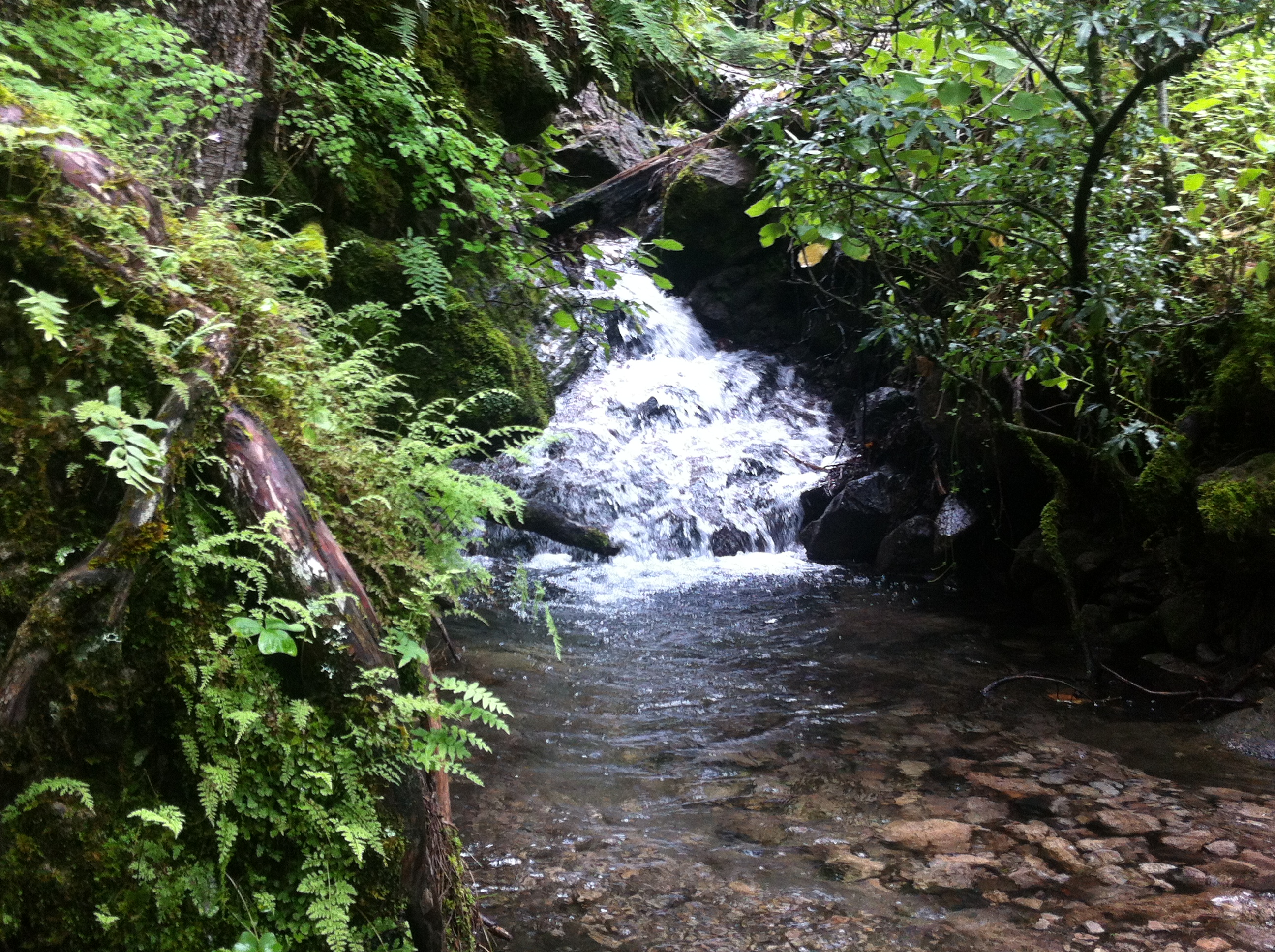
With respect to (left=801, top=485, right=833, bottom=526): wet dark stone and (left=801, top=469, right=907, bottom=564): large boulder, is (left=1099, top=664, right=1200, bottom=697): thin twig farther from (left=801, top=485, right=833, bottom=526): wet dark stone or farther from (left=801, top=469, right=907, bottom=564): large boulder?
(left=801, top=485, right=833, bottom=526): wet dark stone

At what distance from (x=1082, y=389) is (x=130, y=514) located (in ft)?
22.5

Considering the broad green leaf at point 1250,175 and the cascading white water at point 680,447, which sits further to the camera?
the cascading white water at point 680,447

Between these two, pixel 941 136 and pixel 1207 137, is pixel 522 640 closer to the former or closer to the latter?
pixel 941 136

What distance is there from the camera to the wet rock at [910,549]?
9.36 m

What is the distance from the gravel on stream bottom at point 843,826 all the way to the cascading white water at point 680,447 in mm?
4590

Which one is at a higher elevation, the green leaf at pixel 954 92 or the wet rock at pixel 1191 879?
the green leaf at pixel 954 92

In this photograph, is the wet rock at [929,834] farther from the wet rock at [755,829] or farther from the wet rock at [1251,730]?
the wet rock at [1251,730]

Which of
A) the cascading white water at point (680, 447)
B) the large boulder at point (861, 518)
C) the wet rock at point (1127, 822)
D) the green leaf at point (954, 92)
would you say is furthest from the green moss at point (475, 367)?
the wet rock at point (1127, 822)

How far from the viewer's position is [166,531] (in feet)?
6.97

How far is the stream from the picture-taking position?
3.21m

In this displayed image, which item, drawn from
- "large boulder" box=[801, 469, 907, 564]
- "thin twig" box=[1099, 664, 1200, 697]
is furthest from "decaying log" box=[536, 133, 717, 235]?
"thin twig" box=[1099, 664, 1200, 697]

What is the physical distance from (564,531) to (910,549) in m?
4.42

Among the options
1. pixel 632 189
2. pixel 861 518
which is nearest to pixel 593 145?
pixel 632 189

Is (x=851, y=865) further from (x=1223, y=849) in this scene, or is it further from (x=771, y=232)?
(x=771, y=232)
